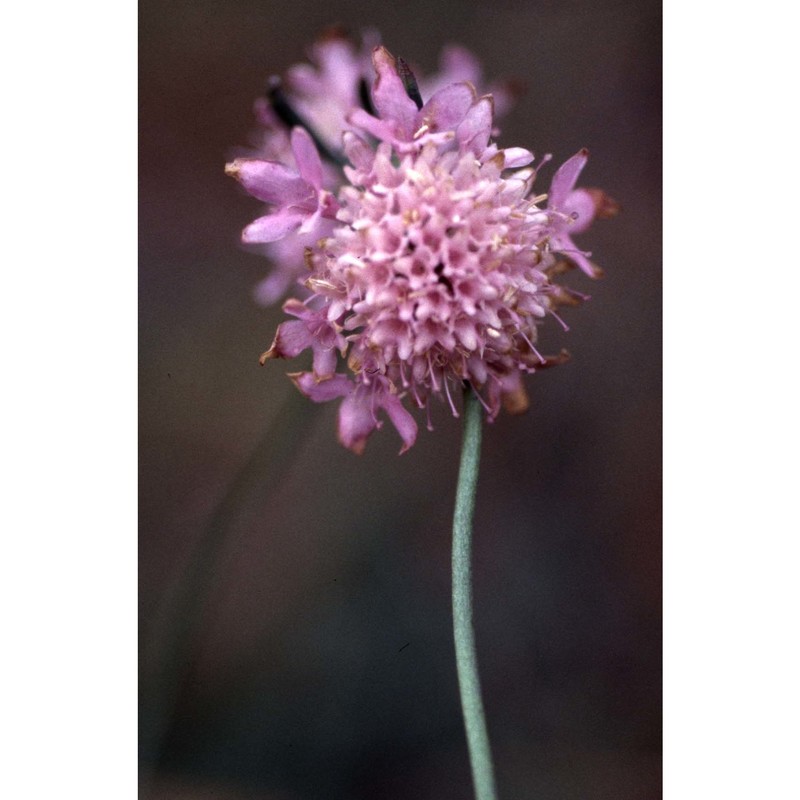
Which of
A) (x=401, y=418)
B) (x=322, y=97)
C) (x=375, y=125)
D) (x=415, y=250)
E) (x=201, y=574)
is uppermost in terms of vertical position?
(x=322, y=97)

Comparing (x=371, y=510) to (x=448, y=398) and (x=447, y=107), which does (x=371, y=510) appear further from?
(x=447, y=107)

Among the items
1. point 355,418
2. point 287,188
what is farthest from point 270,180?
point 355,418

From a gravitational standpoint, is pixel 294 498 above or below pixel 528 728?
above

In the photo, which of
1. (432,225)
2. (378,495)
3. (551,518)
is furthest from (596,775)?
(432,225)

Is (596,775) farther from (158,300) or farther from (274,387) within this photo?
(158,300)
